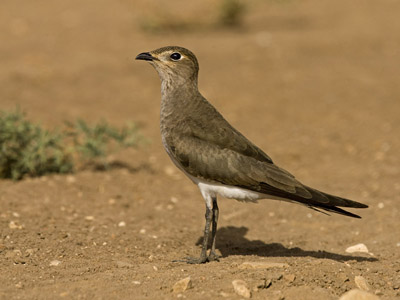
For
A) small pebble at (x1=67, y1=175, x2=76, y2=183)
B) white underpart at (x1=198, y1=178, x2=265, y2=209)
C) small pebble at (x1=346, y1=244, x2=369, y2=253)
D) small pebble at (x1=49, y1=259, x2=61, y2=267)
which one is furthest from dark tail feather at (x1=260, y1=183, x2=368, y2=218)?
small pebble at (x1=67, y1=175, x2=76, y2=183)

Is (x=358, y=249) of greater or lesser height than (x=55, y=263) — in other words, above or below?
above

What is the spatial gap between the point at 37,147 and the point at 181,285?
4143 mm

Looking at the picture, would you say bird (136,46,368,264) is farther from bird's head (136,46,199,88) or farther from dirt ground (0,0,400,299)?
dirt ground (0,0,400,299)

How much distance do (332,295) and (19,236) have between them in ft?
10.1

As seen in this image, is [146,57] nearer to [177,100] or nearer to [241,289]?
[177,100]

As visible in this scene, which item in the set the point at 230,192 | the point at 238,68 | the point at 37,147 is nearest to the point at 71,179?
the point at 37,147

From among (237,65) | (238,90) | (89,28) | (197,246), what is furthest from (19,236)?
(89,28)

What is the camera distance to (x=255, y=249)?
6.68m

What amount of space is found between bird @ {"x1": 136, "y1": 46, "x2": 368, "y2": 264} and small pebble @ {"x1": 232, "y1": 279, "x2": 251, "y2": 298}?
1046mm

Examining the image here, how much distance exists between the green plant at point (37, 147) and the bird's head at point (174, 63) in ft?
8.42

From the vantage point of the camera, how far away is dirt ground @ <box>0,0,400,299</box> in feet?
17.8

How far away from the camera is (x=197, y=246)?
21.9ft

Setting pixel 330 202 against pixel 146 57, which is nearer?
pixel 330 202

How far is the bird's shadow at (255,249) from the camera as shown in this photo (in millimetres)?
6355
